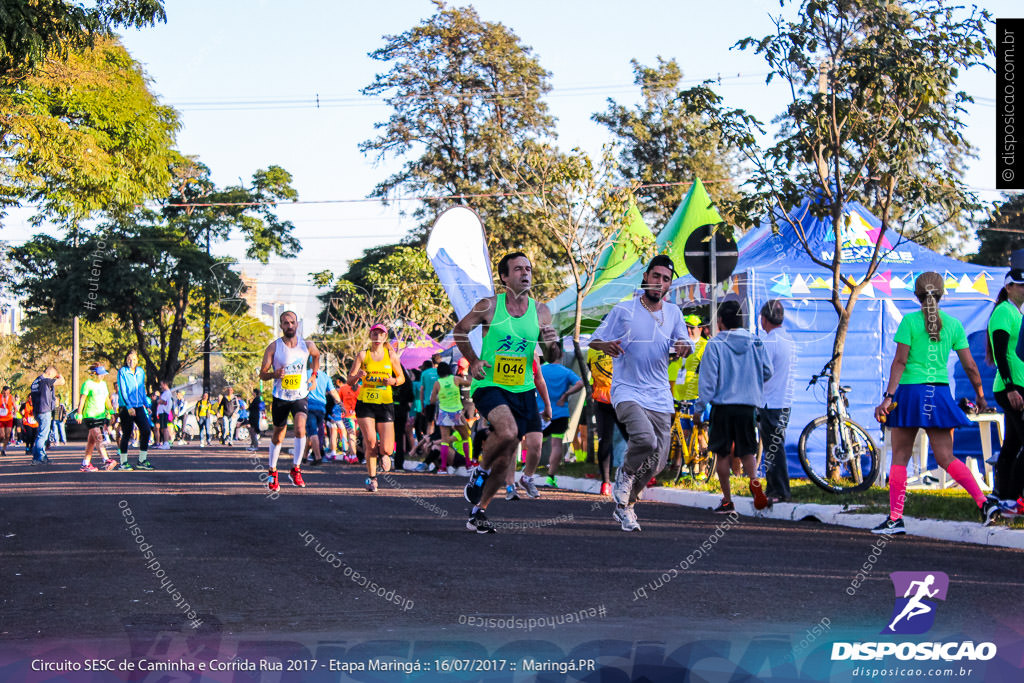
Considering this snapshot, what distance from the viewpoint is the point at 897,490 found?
9.47 metres

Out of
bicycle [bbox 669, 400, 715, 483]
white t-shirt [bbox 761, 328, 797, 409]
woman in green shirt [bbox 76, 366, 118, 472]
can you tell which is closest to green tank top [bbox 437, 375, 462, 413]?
bicycle [bbox 669, 400, 715, 483]

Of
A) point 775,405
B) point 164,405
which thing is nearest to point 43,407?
point 164,405

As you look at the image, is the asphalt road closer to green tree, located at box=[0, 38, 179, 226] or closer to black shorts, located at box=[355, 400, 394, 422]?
black shorts, located at box=[355, 400, 394, 422]

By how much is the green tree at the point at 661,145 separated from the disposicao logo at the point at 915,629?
39.6 metres

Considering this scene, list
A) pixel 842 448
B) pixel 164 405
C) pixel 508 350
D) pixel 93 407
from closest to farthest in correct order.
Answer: pixel 508 350, pixel 842 448, pixel 93 407, pixel 164 405

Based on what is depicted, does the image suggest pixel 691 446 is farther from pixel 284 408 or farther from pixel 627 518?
pixel 627 518

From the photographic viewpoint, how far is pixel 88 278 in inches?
1519

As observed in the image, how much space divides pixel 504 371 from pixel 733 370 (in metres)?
2.52

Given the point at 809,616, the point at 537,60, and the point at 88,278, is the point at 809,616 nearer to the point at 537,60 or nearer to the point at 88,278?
the point at 537,60

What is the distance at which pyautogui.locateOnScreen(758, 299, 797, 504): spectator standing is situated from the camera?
38.1 feet

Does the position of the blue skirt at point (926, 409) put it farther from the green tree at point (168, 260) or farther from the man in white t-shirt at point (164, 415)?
the green tree at point (168, 260)

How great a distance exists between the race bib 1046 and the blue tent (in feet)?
22.0

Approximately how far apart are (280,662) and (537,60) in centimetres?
3320

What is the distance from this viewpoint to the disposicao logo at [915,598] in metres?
5.52
